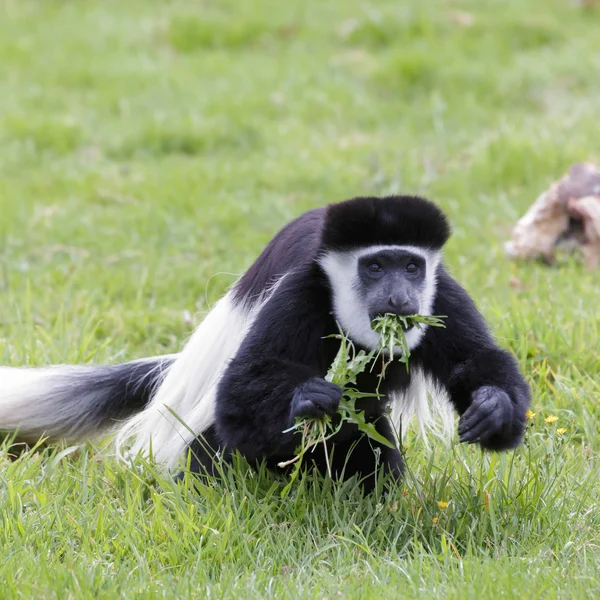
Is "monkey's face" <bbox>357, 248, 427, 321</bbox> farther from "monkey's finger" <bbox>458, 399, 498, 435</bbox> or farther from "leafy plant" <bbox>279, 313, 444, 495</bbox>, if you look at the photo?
"monkey's finger" <bbox>458, 399, 498, 435</bbox>

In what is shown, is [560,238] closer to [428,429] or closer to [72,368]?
[428,429]

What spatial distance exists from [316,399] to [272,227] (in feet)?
9.85

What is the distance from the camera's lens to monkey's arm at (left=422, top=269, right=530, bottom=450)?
2.65m

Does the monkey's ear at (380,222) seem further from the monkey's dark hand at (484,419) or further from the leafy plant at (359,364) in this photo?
the monkey's dark hand at (484,419)

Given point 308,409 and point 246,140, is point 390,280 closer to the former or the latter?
point 308,409

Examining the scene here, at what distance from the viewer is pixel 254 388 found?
273 cm

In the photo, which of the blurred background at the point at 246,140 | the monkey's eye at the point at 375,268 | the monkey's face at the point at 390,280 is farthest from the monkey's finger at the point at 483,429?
the blurred background at the point at 246,140

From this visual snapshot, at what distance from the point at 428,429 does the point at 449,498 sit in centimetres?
56

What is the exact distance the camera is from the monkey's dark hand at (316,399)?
255cm

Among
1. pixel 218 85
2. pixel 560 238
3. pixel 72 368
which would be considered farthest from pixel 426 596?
pixel 218 85

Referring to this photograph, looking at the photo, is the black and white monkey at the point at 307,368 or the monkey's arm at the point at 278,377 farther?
the black and white monkey at the point at 307,368

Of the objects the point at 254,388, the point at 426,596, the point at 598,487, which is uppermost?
the point at 254,388

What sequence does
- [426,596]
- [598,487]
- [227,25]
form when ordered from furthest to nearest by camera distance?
[227,25]
[598,487]
[426,596]

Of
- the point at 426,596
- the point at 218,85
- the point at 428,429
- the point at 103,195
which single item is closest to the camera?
the point at 426,596
